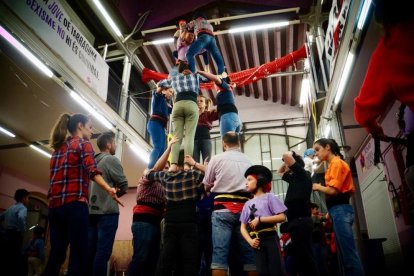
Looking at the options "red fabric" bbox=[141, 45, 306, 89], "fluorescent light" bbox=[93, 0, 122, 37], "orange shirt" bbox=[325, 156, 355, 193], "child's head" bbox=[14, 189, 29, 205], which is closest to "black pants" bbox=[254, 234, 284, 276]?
"orange shirt" bbox=[325, 156, 355, 193]

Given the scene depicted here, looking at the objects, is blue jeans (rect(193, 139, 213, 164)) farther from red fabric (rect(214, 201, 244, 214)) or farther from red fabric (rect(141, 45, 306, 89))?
red fabric (rect(141, 45, 306, 89))

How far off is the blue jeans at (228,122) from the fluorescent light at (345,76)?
6.15ft

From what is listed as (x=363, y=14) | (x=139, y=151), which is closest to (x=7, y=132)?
(x=139, y=151)

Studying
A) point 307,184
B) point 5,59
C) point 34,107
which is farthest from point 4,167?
point 307,184

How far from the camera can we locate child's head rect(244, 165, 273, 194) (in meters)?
2.99

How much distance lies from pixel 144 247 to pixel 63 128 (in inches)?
57.9

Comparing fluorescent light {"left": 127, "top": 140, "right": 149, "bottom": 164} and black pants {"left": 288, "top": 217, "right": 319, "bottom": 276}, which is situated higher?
fluorescent light {"left": 127, "top": 140, "right": 149, "bottom": 164}

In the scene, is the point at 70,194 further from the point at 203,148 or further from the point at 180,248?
the point at 203,148

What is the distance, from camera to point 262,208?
2852mm

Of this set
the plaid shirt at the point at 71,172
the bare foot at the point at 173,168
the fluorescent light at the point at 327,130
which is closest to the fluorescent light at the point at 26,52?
the plaid shirt at the point at 71,172

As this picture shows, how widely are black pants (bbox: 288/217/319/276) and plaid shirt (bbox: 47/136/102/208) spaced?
2054mm

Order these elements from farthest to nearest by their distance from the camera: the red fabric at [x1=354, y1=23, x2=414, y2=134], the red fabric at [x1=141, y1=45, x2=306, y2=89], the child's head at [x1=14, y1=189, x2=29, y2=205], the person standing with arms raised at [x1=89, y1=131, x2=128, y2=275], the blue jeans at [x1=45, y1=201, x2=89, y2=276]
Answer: the red fabric at [x1=141, y1=45, x2=306, y2=89], the child's head at [x1=14, y1=189, x2=29, y2=205], the person standing with arms raised at [x1=89, y1=131, x2=128, y2=275], the blue jeans at [x1=45, y1=201, x2=89, y2=276], the red fabric at [x1=354, y1=23, x2=414, y2=134]

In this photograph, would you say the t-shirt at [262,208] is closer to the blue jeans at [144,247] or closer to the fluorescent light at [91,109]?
the blue jeans at [144,247]

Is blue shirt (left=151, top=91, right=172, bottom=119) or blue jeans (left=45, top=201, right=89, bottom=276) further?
blue shirt (left=151, top=91, right=172, bottom=119)
